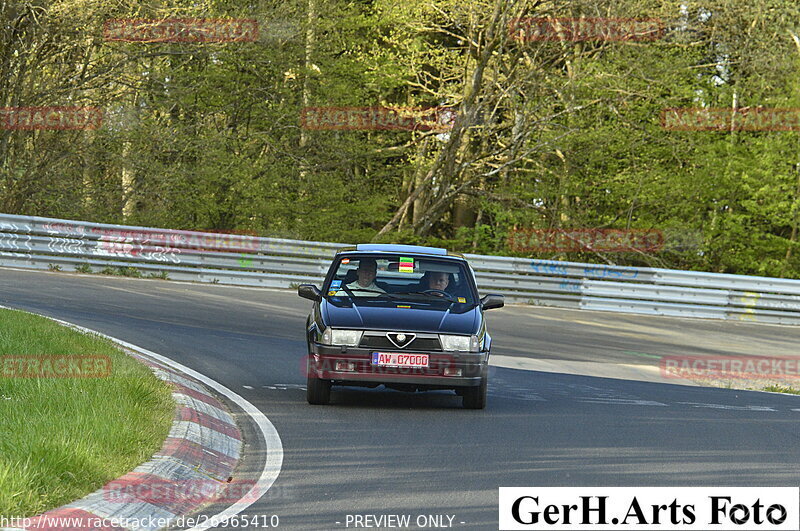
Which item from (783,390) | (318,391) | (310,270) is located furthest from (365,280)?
(310,270)

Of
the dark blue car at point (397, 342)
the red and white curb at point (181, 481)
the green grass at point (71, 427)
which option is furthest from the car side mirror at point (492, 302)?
the green grass at point (71, 427)

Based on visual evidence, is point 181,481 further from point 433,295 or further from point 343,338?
point 433,295

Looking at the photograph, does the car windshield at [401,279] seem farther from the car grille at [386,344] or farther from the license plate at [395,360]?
the license plate at [395,360]

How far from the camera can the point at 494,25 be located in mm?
29828

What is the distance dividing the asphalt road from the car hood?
31.7 inches

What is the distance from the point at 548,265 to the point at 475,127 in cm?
748

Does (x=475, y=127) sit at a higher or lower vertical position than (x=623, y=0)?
lower

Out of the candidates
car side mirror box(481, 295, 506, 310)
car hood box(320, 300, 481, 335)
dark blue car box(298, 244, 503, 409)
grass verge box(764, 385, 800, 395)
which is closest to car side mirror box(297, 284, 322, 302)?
dark blue car box(298, 244, 503, 409)

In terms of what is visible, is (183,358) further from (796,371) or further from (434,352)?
(796,371)

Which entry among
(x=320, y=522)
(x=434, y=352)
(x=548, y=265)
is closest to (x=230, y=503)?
(x=320, y=522)

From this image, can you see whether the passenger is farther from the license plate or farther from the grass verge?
the grass verge

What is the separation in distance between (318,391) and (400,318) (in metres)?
1.04

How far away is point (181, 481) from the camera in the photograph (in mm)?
6914

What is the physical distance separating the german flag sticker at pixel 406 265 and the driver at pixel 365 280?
26cm
